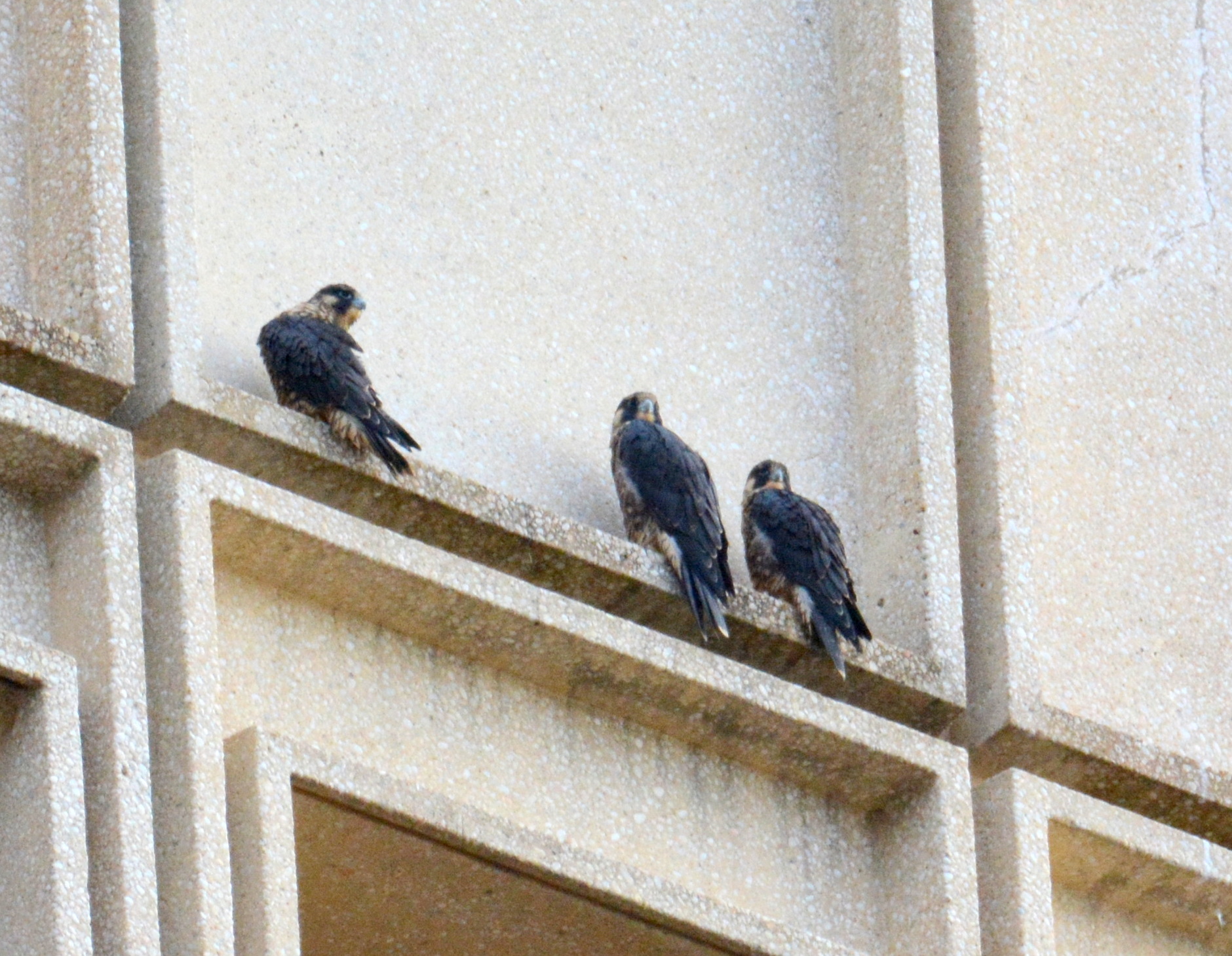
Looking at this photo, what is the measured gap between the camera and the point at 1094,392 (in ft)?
22.9

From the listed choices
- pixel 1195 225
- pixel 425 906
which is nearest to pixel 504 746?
pixel 425 906

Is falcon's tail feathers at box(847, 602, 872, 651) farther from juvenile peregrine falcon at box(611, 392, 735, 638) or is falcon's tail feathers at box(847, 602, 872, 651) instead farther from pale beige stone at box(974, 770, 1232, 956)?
pale beige stone at box(974, 770, 1232, 956)

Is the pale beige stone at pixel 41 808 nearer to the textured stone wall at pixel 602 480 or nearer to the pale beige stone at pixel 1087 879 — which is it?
the textured stone wall at pixel 602 480

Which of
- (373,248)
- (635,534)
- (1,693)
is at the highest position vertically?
(373,248)

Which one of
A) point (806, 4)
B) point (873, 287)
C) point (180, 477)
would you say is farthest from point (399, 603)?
point (806, 4)

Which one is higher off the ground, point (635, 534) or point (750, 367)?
point (750, 367)

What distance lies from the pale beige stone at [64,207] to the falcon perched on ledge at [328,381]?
15.0 inches

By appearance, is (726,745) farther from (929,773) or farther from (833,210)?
(833,210)

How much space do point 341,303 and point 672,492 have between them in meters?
0.85

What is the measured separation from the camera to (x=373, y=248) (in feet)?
19.6

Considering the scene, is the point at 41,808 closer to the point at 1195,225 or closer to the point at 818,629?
the point at 818,629

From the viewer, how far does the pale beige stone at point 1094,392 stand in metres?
6.38

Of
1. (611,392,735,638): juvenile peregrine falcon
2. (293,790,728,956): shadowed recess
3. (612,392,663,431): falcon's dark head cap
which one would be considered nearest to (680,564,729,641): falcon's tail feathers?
(611,392,735,638): juvenile peregrine falcon

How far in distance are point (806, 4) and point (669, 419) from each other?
53.2 inches
